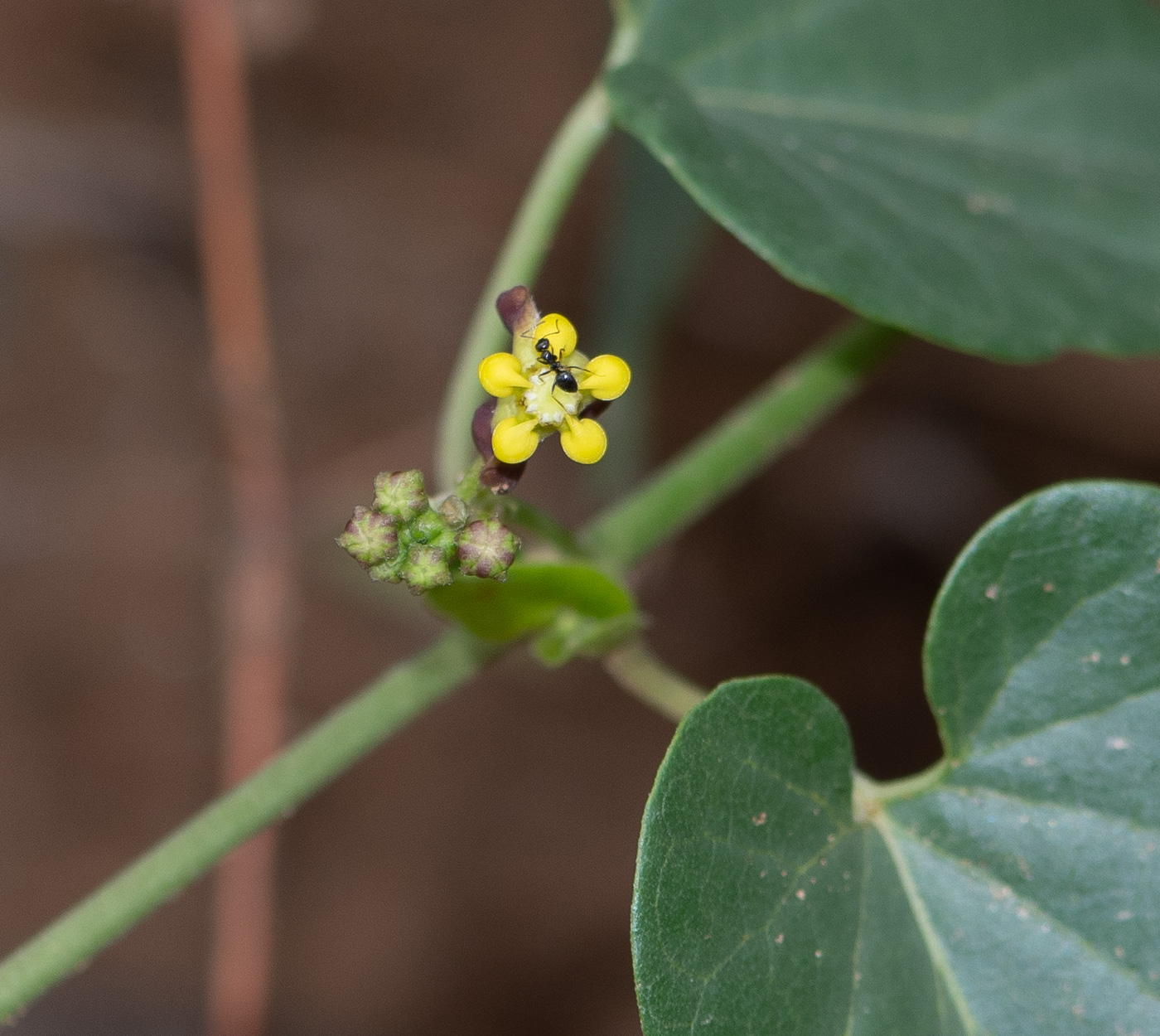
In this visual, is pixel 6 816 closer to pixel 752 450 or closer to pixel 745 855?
pixel 752 450

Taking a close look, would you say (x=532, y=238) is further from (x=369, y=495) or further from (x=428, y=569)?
(x=369, y=495)

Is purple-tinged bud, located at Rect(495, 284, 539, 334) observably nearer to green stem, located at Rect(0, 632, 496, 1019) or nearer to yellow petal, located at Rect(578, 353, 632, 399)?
yellow petal, located at Rect(578, 353, 632, 399)

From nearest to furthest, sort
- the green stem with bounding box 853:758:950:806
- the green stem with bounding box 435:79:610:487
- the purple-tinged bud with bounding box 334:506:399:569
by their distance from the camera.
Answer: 1. the purple-tinged bud with bounding box 334:506:399:569
2. the green stem with bounding box 853:758:950:806
3. the green stem with bounding box 435:79:610:487

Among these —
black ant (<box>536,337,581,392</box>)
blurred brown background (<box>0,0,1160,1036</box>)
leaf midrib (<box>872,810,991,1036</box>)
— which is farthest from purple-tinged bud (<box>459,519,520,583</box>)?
blurred brown background (<box>0,0,1160,1036</box>)

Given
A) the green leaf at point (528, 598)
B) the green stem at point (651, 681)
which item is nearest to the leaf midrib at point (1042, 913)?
the green stem at point (651, 681)

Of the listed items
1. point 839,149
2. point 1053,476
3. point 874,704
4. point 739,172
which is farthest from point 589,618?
point 1053,476

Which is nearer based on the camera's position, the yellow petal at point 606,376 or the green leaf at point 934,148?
the yellow petal at point 606,376

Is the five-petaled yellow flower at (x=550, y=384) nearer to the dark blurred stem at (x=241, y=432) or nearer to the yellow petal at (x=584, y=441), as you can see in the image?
the yellow petal at (x=584, y=441)
